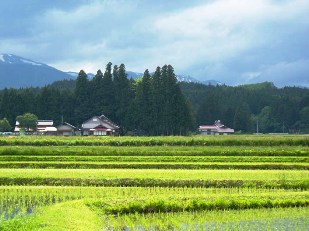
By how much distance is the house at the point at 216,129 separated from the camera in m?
90.8

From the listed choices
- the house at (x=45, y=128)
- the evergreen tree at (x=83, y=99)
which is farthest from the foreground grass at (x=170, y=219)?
the evergreen tree at (x=83, y=99)

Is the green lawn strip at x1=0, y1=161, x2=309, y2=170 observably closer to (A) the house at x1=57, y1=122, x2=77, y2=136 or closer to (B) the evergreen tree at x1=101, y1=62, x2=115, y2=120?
(A) the house at x1=57, y1=122, x2=77, y2=136

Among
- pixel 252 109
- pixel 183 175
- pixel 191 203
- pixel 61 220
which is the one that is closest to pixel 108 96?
pixel 252 109

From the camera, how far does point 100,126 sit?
246ft

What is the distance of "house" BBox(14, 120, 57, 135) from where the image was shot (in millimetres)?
76938

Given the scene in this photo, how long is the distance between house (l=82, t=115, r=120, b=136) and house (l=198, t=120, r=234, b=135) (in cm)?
1933

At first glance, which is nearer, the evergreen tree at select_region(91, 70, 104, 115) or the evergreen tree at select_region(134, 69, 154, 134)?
the evergreen tree at select_region(134, 69, 154, 134)

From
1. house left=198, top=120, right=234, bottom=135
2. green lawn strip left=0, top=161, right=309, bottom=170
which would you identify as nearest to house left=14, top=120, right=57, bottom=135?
house left=198, top=120, right=234, bottom=135

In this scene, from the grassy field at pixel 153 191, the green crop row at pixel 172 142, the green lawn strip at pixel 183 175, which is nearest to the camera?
the grassy field at pixel 153 191

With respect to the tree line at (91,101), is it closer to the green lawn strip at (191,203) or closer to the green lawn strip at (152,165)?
the green lawn strip at (152,165)

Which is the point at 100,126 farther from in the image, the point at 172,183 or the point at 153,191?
the point at 153,191

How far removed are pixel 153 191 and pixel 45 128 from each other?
6105 centimetres

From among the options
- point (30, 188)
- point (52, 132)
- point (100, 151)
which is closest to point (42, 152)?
point (100, 151)

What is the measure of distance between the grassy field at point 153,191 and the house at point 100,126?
38.2m
